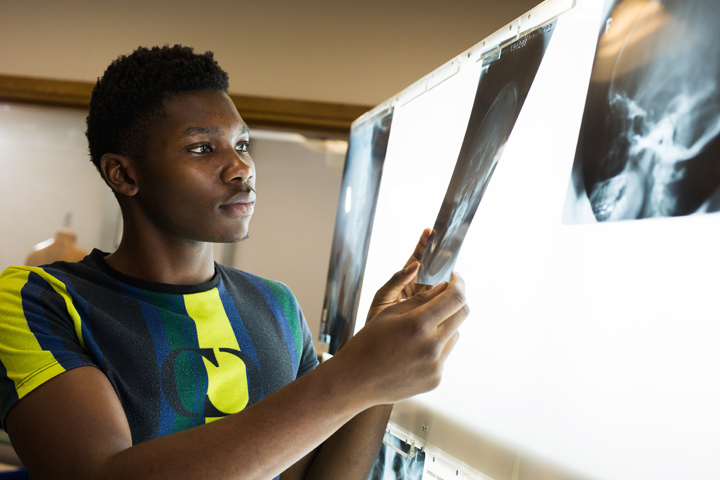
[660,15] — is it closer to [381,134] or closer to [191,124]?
[191,124]

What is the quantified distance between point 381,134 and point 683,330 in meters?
0.86

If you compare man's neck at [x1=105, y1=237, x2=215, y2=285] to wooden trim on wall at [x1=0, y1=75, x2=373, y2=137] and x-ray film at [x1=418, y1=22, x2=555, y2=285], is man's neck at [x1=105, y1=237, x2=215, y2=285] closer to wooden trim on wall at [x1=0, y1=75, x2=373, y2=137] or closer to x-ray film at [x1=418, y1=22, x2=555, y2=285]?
x-ray film at [x1=418, y1=22, x2=555, y2=285]

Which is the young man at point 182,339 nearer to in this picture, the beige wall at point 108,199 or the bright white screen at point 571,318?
the bright white screen at point 571,318

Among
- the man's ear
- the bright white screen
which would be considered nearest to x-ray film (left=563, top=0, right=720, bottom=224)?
the bright white screen

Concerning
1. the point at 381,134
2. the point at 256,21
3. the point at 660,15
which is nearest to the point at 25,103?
the point at 256,21

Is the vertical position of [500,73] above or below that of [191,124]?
above

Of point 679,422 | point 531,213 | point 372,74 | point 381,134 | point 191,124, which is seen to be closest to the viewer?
point 679,422

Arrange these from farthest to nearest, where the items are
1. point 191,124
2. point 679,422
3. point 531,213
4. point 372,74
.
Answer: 1. point 372,74
2. point 191,124
3. point 531,213
4. point 679,422

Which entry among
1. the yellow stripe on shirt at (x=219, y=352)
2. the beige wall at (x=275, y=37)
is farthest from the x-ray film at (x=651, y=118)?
the beige wall at (x=275, y=37)

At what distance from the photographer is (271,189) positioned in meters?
2.34

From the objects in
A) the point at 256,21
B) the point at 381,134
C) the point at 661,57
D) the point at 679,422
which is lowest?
the point at 679,422

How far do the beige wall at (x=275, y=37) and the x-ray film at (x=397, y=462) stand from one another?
4.85ft

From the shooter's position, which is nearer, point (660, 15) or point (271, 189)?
point (660, 15)

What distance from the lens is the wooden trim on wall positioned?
2170 mm
